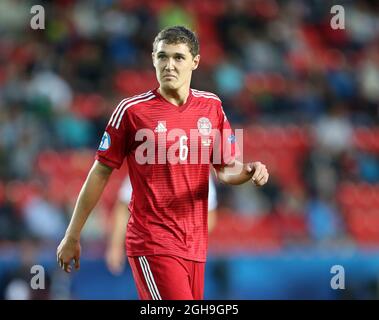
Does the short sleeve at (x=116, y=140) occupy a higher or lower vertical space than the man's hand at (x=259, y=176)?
higher

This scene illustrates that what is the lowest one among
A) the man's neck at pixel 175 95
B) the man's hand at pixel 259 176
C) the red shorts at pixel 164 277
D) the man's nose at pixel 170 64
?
the red shorts at pixel 164 277

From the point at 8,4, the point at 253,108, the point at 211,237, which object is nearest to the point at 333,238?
the point at 211,237

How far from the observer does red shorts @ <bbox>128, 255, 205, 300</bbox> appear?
5.36 meters

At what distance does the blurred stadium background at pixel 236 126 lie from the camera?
9.77 meters

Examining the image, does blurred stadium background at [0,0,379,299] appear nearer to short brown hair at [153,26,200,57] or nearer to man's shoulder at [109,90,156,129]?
man's shoulder at [109,90,156,129]

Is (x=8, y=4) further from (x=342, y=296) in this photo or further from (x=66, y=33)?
(x=342, y=296)

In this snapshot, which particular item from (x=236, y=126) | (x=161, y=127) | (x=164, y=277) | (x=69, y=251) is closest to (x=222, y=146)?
(x=161, y=127)

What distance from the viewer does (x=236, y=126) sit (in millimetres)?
11172

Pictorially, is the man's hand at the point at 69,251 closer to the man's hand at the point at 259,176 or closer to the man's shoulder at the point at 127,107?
the man's shoulder at the point at 127,107

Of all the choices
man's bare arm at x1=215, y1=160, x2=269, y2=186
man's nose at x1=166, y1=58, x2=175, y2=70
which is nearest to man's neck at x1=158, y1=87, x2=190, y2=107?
man's nose at x1=166, y1=58, x2=175, y2=70

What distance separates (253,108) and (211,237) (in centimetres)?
252

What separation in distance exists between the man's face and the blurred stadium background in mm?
3834

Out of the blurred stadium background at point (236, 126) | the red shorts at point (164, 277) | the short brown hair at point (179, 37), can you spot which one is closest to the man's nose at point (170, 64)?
the short brown hair at point (179, 37)

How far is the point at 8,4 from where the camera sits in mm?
13258
